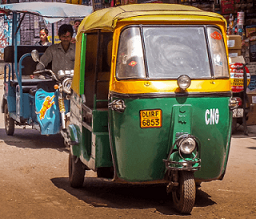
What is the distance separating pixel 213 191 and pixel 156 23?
2.19 meters

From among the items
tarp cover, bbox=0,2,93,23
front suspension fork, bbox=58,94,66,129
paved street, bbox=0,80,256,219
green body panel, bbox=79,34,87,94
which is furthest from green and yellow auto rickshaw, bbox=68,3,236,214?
tarp cover, bbox=0,2,93,23

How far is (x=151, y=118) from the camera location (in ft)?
17.3

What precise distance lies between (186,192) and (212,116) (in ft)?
2.44

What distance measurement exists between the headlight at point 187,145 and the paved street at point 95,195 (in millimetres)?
621

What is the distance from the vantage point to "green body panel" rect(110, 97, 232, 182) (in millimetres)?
5297

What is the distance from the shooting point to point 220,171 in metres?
5.63

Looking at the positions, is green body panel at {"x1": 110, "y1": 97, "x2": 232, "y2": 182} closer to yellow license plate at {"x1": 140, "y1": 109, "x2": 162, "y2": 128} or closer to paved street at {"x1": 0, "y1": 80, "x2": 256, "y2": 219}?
yellow license plate at {"x1": 140, "y1": 109, "x2": 162, "y2": 128}

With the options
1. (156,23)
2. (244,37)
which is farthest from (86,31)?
(244,37)

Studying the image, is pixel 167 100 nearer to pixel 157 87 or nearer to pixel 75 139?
pixel 157 87

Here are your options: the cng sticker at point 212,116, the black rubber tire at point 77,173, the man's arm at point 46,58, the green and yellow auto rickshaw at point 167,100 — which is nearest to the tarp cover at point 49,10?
the man's arm at point 46,58

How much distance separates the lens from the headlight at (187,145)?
524 cm

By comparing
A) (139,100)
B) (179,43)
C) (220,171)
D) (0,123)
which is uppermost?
(179,43)

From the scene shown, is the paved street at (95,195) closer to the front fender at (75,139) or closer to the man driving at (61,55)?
the front fender at (75,139)

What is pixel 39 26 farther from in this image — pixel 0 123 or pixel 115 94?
pixel 115 94
